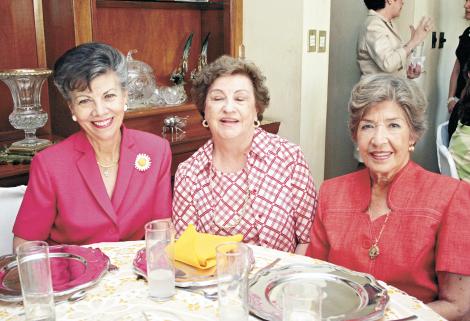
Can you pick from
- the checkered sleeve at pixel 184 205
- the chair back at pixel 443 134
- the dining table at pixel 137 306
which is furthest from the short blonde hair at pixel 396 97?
the chair back at pixel 443 134

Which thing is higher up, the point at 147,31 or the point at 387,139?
the point at 147,31

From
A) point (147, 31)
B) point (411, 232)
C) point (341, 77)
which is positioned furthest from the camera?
point (341, 77)

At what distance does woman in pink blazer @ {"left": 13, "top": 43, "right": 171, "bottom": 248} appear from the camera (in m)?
1.92

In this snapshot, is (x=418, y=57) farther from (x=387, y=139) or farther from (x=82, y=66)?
(x=82, y=66)

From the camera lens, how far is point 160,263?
1.36 m

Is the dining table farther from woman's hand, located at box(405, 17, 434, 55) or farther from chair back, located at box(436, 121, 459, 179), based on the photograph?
woman's hand, located at box(405, 17, 434, 55)

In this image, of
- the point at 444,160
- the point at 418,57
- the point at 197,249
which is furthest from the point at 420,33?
the point at 197,249

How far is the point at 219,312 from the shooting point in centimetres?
121

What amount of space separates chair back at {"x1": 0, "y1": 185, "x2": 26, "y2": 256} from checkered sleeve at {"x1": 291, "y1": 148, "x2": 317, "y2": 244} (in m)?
1.03

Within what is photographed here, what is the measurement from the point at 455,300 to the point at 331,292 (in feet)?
1.32

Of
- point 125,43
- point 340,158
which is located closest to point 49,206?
point 125,43

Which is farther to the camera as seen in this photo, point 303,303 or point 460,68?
point 460,68

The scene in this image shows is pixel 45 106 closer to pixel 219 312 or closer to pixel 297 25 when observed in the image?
pixel 297 25

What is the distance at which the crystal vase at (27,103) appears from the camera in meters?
2.52
